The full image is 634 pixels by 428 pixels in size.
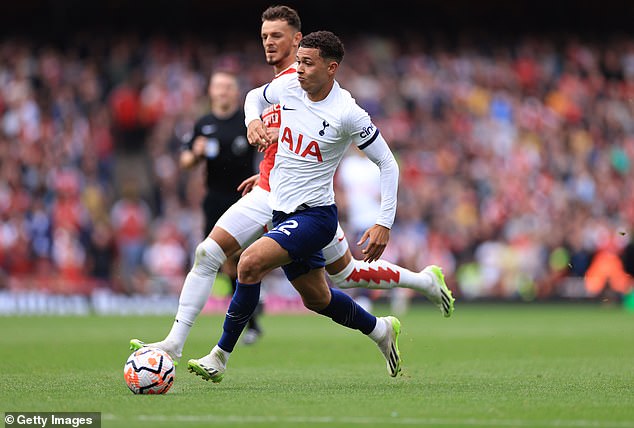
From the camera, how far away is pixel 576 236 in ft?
73.8

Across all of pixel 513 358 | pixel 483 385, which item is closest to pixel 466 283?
pixel 513 358

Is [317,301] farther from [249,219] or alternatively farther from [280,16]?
[280,16]

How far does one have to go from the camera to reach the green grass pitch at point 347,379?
251 inches

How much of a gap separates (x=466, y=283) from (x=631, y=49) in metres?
8.69

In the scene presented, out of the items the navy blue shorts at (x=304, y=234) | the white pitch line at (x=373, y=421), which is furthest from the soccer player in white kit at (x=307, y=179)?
the white pitch line at (x=373, y=421)

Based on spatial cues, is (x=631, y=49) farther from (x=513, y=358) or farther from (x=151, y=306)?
(x=513, y=358)

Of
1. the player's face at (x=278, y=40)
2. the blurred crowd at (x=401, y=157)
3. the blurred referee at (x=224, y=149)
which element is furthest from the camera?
the blurred crowd at (x=401, y=157)

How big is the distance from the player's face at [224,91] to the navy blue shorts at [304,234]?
415cm

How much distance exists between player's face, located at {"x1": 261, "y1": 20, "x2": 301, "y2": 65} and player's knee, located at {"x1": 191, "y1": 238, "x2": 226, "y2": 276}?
4.90ft

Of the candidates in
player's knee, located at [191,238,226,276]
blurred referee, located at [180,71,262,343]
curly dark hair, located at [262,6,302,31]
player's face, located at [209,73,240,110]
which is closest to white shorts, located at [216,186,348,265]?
player's knee, located at [191,238,226,276]

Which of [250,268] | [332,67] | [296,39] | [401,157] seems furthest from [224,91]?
[401,157]

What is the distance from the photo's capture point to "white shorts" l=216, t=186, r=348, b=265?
8445 mm

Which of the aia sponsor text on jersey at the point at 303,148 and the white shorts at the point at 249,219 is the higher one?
the aia sponsor text on jersey at the point at 303,148

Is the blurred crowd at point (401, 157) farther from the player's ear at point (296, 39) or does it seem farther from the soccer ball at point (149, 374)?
the soccer ball at point (149, 374)
